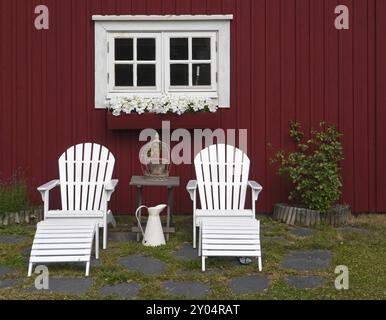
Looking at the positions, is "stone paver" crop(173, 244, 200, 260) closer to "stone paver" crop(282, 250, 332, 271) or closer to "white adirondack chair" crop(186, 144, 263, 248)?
"white adirondack chair" crop(186, 144, 263, 248)

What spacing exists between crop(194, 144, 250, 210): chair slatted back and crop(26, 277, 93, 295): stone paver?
5.56 feet

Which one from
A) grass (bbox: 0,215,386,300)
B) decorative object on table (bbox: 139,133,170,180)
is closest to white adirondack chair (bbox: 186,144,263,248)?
decorative object on table (bbox: 139,133,170,180)

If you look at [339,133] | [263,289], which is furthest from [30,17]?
[263,289]

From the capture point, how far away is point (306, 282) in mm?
4250

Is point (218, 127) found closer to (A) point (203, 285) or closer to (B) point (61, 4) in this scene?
(B) point (61, 4)

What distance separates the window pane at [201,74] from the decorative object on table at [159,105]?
296 millimetres

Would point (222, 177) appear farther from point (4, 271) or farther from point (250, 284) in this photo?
point (4, 271)

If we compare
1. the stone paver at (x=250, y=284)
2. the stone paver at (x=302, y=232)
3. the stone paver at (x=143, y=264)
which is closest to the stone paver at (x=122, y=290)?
the stone paver at (x=143, y=264)

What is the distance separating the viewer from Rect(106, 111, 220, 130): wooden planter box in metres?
6.29

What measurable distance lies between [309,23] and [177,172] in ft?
6.94

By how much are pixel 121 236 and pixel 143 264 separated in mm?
884

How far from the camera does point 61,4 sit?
6.49 m

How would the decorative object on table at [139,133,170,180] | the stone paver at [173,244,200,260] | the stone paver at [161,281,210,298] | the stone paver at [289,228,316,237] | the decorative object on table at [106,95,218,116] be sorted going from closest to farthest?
1. the stone paver at [161,281,210,298]
2. the stone paver at [173,244,200,260]
3. the decorative object on table at [139,133,170,180]
4. the stone paver at [289,228,316,237]
5. the decorative object on table at [106,95,218,116]

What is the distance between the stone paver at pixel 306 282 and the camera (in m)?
4.16
